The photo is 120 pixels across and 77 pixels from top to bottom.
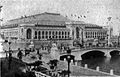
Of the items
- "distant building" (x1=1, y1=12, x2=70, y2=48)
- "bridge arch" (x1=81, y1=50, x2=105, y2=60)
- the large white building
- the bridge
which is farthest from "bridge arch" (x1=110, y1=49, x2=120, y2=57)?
"distant building" (x1=1, y1=12, x2=70, y2=48)

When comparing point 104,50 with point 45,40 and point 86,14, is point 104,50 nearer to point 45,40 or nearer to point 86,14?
point 45,40

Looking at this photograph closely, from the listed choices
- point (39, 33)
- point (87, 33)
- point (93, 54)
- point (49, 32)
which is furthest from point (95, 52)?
point (87, 33)

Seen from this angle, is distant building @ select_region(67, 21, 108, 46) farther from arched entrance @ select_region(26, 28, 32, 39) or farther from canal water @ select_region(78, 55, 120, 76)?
canal water @ select_region(78, 55, 120, 76)

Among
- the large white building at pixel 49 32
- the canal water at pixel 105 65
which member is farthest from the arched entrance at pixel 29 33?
the canal water at pixel 105 65

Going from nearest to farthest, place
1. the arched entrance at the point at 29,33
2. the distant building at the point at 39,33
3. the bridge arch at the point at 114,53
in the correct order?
the bridge arch at the point at 114,53 < the distant building at the point at 39,33 < the arched entrance at the point at 29,33

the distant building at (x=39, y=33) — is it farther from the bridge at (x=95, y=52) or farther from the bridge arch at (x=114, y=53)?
the bridge arch at (x=114, y=53)

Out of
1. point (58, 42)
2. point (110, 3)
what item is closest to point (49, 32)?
point (58, 42)
